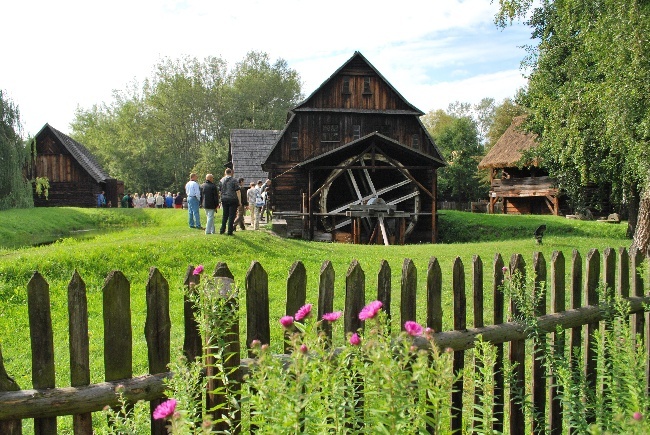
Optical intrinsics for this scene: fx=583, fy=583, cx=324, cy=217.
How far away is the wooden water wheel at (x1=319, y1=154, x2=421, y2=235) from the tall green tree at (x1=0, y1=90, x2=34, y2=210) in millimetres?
16384

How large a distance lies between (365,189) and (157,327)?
2653 cm

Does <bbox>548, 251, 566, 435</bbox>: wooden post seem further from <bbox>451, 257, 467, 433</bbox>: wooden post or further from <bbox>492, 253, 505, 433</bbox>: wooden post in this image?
<bbox>451, 257, 467, 433</bbox>: wooden post

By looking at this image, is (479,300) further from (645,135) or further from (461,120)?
(461,120)

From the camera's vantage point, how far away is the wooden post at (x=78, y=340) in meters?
2.64

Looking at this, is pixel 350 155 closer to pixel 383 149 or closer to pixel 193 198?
pixel 383 149

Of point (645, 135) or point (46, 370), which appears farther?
point (645, 135)

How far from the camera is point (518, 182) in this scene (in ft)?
119

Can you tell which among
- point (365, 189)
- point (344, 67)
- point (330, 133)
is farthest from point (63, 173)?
point (344, 67)

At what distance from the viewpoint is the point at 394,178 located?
29.9 m

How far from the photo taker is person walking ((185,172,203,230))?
19.8 m

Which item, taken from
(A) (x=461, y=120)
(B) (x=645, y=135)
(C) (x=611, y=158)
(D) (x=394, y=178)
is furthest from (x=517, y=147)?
(B) (x=645, y=135)

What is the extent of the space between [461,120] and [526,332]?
1980 inches

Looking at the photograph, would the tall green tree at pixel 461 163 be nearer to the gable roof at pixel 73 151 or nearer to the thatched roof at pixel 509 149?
the thatched roof at pixel 509 149

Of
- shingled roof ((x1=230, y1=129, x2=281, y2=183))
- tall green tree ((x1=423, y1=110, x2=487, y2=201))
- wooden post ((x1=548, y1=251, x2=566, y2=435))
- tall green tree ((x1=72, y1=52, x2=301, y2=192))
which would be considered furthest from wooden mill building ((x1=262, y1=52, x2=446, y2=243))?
tall green tree ((x1=72, y1=52, x2=301, y2=192))
